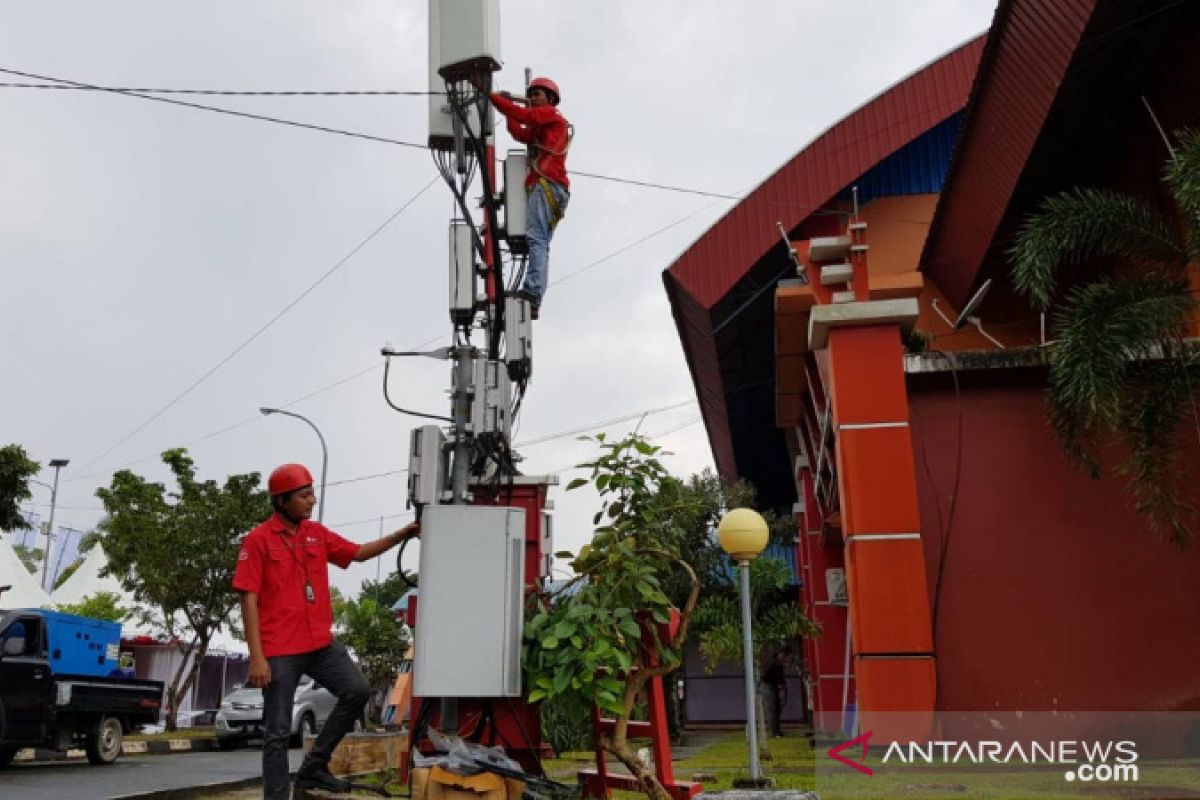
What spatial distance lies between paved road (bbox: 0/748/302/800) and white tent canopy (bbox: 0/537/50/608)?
10.2 m

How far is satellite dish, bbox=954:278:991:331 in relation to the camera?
36.7 ft

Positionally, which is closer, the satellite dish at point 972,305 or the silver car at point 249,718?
the satellite dish at point 972,305

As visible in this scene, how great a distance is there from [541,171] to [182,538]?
1863 cm

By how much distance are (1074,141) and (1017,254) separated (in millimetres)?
3202

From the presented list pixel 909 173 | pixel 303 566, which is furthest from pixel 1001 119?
pixel 303 566

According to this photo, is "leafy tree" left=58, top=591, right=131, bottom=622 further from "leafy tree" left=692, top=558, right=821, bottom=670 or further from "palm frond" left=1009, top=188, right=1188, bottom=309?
"palm frond" left=1009, top=188, right=1188, bottom=309

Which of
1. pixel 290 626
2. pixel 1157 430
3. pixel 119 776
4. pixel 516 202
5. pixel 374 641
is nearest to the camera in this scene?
pixel 290 626

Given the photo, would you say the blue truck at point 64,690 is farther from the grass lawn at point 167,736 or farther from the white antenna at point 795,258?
the white antenna at point 795,258

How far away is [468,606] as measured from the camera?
16.3 ft

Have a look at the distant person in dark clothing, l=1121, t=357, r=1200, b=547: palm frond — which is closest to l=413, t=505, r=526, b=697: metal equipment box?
l=1121, t=357, r=1200, b=547: palm frond

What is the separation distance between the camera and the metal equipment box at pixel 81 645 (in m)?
13.6

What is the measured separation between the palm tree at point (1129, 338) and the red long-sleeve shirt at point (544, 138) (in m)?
4.06

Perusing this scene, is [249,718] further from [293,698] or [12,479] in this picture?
[293,698]

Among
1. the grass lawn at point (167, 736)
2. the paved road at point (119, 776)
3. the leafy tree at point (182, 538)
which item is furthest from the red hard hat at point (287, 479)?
the leafy tree at point (182, 538)
